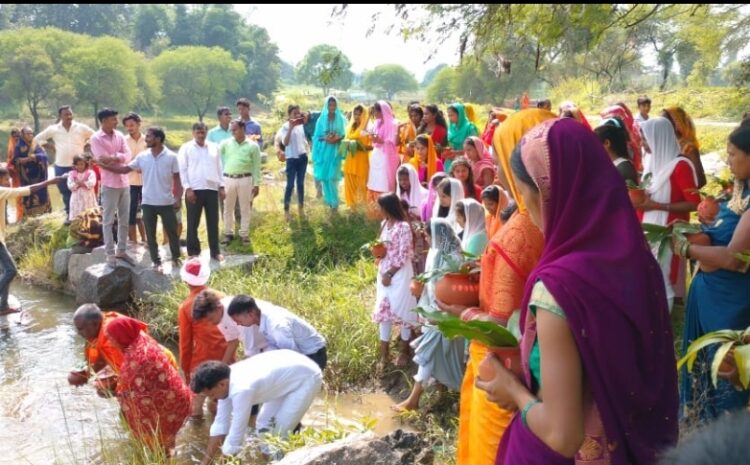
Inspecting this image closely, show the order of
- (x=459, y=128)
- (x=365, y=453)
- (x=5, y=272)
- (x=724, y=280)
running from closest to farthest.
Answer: (x=724, y=280)
(x=365, y=453)
(x=5, y=272)
(x=459, y=128)

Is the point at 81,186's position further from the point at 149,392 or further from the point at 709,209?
the point at 709,209

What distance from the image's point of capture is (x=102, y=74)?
40.5 meters

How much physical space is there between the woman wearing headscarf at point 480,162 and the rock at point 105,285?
4.16 meters

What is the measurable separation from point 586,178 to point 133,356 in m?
3.39

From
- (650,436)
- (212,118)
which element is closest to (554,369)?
(650,436)

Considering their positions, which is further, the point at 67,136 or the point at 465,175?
the point at 67,136

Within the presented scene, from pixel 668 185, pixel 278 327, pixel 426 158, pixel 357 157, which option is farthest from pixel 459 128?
pixel 278 327

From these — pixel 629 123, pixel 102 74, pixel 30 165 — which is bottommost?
pixel 30 165

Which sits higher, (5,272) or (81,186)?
(81,186)

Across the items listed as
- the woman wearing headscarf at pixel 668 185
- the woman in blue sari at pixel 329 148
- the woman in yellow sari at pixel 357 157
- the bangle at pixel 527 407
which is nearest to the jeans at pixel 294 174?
the woman in blue sari at pixel 329 148

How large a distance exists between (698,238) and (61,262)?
7894 mm

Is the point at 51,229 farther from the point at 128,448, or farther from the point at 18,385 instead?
the point at 128,448

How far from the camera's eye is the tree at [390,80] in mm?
92125

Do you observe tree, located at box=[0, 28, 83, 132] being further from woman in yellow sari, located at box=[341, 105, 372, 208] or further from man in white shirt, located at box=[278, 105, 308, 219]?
woman in yellow sari, located at box=[341, 105, 372, 208]
